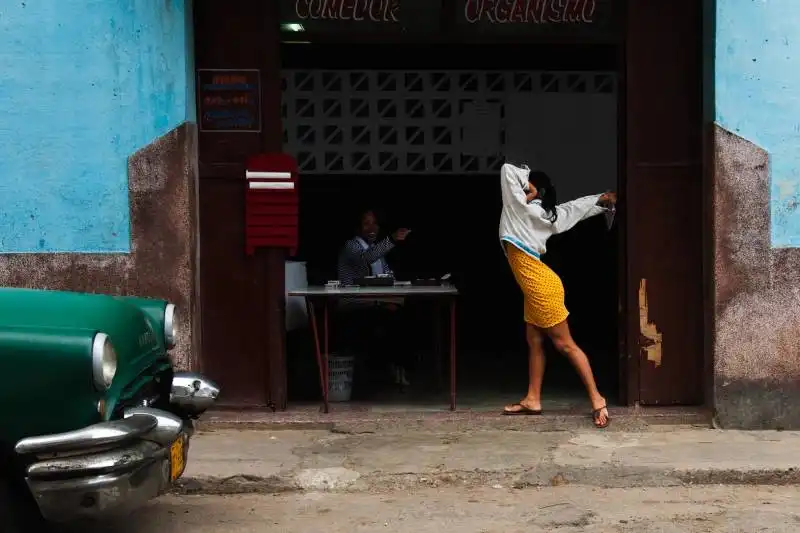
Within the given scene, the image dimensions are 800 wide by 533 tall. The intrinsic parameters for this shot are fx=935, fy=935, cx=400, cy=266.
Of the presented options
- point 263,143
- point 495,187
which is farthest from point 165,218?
point 495,187

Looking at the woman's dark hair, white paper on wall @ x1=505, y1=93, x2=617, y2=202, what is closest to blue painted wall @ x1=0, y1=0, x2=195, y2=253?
the woman's dark hair

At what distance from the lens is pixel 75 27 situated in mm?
6320

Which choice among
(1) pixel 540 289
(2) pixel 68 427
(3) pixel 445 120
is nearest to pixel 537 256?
(1) pixel 540 289

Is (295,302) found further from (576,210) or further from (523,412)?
(576,210)

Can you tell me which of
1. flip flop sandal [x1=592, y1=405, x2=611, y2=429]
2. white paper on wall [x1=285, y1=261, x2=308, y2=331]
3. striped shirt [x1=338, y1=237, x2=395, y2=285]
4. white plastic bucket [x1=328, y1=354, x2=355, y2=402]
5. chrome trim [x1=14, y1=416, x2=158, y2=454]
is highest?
striped shirt [x1=338, y1=237, x2=395, y2=285]

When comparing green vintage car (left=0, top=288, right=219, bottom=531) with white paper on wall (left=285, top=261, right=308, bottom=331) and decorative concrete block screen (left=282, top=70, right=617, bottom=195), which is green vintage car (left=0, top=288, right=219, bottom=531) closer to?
white paper on wall (left=285, top=261, right=308, bottom=331)

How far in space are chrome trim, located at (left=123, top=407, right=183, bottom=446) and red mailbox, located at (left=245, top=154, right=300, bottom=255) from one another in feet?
9.31

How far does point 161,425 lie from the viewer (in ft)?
12.3

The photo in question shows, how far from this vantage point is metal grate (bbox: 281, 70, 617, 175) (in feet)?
31.8

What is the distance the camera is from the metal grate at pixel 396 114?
9680 millimetres

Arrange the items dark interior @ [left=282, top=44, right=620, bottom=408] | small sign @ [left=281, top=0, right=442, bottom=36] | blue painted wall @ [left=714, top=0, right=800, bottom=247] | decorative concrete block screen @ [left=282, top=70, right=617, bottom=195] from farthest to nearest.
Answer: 1. decorative concrete block screen @ [left=282, top=70, right=617, bottom=195]
2. dark interior @ [left=282, top=44, right=620, bottom=408]
3. small sign @ [left=281, top=0, right=442, bottom=36]
4. blue painted wall @ [left=714, top=0, right=800, bottom=247]

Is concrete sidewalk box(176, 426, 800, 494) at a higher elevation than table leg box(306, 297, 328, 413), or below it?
below

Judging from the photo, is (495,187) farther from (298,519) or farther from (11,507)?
(11,507)

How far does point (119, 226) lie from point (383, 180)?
4.62 metres
